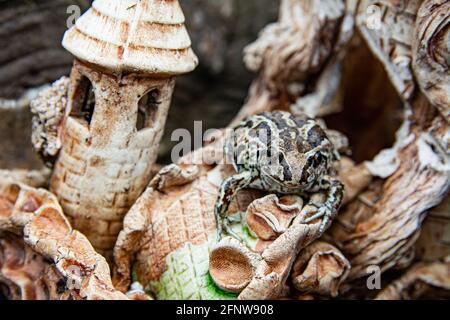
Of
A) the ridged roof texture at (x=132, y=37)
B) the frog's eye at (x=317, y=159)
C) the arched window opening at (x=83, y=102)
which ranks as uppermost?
the ridged roof texture at (x=132, y=37)

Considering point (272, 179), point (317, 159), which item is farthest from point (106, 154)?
point (317, 159)

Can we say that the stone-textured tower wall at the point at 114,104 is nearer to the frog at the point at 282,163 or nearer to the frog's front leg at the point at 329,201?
the frog at the point at 282,163

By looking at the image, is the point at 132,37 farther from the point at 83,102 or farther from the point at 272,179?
the point at 272,179

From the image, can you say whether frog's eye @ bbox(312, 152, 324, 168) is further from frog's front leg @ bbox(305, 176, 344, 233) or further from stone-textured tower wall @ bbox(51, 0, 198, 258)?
stone-textured tower wall @ bbox(51, 0, 198, 258)

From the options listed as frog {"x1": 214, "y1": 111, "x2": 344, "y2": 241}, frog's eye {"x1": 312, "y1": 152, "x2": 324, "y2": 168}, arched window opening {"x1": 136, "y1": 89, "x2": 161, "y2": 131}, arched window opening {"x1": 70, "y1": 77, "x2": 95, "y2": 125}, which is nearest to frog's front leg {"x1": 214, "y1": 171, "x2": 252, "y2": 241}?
frog {"x1": 214, "y1": 111, "x2": 344, "y2": 241}

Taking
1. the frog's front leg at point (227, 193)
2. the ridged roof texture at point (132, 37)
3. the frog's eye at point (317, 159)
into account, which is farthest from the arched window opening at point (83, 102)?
the frog's eye at point (317, 159)

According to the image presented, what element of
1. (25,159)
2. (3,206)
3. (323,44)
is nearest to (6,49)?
(25,159)

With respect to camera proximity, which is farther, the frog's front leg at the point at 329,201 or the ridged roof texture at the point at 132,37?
the frog's front leg at the point at 329,201
